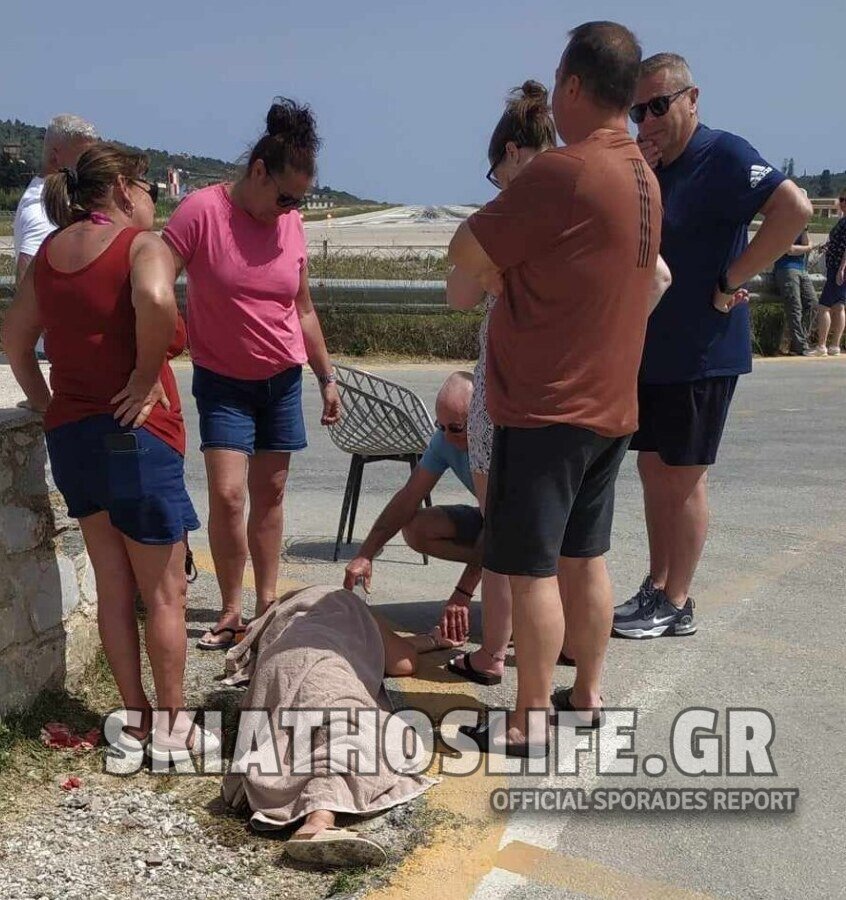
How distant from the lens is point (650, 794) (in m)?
3.67

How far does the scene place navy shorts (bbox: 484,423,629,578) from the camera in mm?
3637

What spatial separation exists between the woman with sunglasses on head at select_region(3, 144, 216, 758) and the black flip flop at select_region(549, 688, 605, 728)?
1.13 m

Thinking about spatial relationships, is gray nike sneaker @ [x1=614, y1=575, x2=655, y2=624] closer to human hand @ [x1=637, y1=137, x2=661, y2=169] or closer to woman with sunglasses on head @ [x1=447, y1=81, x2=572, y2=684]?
woman with sunglasses on head @ [x1=447, y1=81, x2=572, y2=684]

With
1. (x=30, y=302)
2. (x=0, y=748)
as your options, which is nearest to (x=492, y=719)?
(x=0, y=748)

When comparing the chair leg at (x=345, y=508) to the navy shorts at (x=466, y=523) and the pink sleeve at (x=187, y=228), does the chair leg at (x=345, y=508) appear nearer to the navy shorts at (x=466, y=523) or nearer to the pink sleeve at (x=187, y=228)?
the navy shorts at (x=466, y=523)

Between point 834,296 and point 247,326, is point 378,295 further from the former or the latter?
point 247,326

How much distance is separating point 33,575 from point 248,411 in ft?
3.66

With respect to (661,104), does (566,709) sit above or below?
below

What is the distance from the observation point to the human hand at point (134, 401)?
3.59m

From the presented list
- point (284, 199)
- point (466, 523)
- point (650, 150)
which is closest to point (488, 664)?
point (466, 523)

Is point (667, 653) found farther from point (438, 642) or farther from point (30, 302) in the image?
point (30, 302)

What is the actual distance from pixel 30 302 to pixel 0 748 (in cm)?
136

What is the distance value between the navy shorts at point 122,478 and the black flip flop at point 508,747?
3.79ft

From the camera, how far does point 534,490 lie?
3.66 meters
